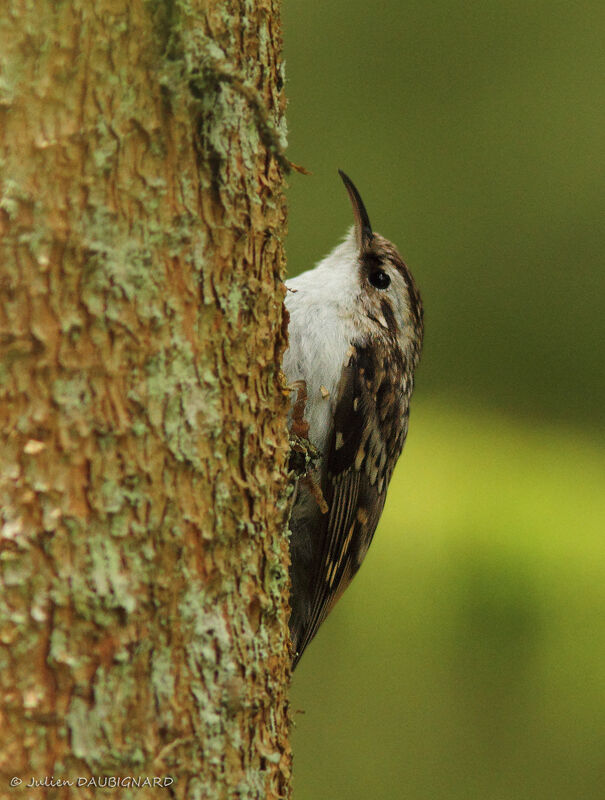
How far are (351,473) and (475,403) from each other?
1.33 meters

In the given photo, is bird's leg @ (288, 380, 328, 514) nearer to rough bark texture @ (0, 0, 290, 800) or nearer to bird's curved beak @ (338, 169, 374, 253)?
bird's curved beak @ (338, 169, 374, 253)

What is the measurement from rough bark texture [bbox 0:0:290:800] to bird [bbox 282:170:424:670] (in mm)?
894

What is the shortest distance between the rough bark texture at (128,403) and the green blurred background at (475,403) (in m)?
2.06

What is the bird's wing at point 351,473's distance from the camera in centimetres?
207

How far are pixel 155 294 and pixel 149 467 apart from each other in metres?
0.21

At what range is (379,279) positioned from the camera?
2.23 m

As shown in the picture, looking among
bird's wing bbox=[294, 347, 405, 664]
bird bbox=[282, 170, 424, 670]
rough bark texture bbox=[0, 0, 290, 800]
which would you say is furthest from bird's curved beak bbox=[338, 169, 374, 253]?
rough bark texture bbox=[0, 0, 290, 800]

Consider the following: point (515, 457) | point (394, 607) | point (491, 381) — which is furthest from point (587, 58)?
point (394, 607)

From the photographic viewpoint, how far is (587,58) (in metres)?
2.97

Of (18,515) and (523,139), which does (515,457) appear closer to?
(523,139)

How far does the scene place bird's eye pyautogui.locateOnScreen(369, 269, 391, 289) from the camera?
2.22 meters

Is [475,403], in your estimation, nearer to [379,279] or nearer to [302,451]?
[379,279]

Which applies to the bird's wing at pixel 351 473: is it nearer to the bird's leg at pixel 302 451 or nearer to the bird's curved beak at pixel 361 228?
the bird's leg at pixel 302 451

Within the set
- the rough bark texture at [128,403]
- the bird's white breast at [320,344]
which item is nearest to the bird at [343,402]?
the bird's white breast at [320,344]
